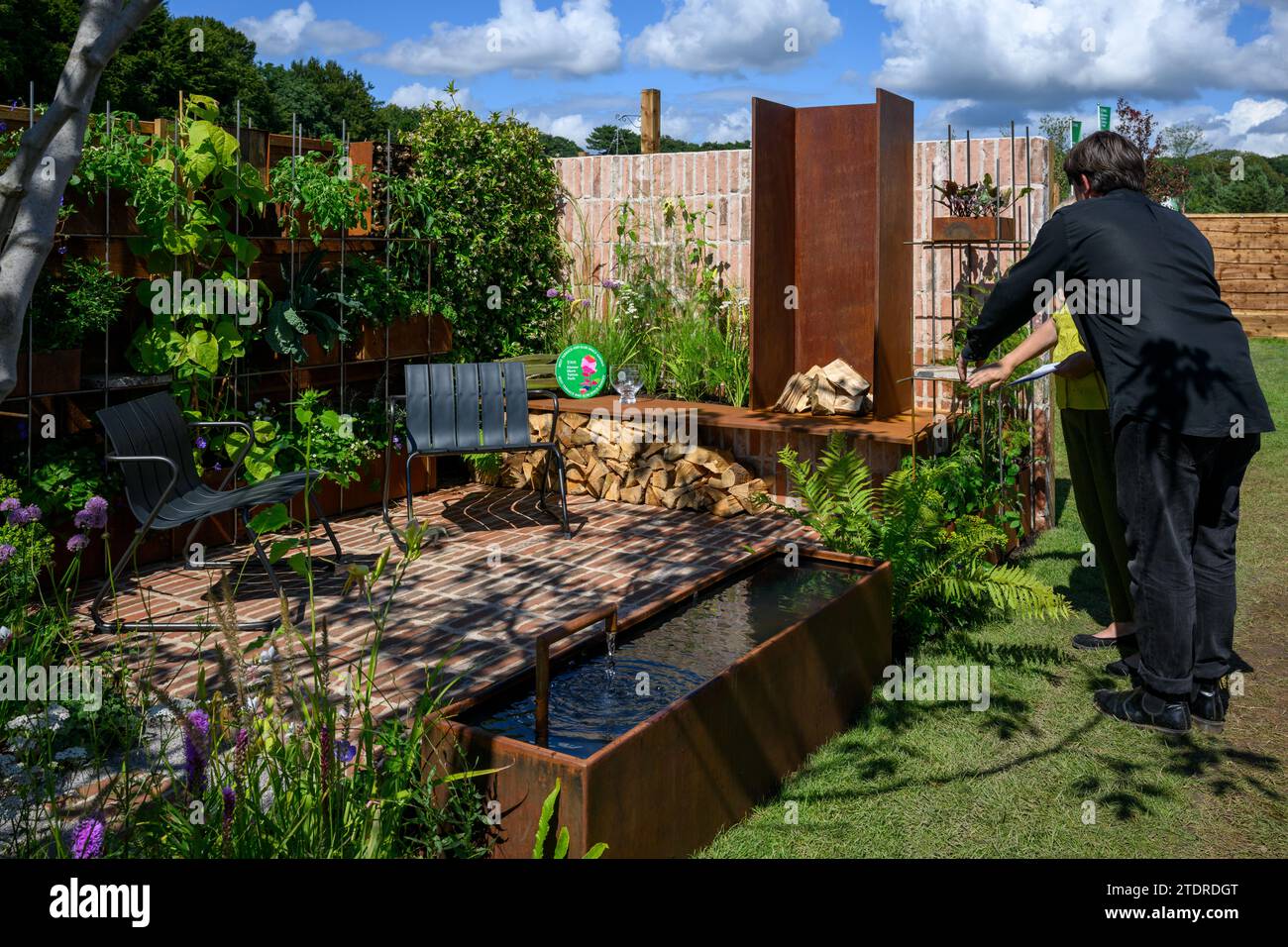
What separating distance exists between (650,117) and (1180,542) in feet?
26.8

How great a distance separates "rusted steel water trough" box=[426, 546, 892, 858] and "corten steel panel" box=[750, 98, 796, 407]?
388 cm

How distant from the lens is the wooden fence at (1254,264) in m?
18.9

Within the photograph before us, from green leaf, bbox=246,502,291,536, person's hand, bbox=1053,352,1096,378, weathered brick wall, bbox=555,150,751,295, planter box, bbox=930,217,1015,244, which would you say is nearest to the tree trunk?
green leaf, bbox=246,502,291,536

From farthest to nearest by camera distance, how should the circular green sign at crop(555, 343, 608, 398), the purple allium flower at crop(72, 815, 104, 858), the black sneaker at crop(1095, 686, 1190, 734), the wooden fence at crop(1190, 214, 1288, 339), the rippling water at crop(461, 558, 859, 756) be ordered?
the wooden fence at crop(1190, 214, 1288, 339) < the circular green sign at crop(555, 343, 608, 398) < the black sneaker at crop(1095, 686, 1190, 734) < the rippling water at crop(461, 558, 859, 756) < the purple allium flower at crop(72, 815, 104, 858)

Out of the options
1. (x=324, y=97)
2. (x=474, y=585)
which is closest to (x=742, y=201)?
(x=474, y=585)

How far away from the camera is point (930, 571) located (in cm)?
521

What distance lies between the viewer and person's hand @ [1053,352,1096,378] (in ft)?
15.4

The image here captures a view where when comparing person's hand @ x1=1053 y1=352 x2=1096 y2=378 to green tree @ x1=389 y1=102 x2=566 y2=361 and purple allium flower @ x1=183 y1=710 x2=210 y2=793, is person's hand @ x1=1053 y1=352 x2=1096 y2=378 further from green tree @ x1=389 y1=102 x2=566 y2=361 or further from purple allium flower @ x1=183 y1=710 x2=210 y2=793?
green tree @ x1=389 y1=102 x2=566 y2=361

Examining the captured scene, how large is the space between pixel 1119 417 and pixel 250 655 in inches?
137

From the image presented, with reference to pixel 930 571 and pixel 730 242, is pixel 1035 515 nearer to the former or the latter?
pixel 930 571

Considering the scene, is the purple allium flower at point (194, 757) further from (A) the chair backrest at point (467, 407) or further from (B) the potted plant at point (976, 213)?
(B) the potted plant at point (976, 213)

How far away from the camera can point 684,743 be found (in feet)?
10.4

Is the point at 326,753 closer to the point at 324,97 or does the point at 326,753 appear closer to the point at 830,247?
the point at 830,247

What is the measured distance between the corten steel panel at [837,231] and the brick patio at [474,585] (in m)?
1.73
